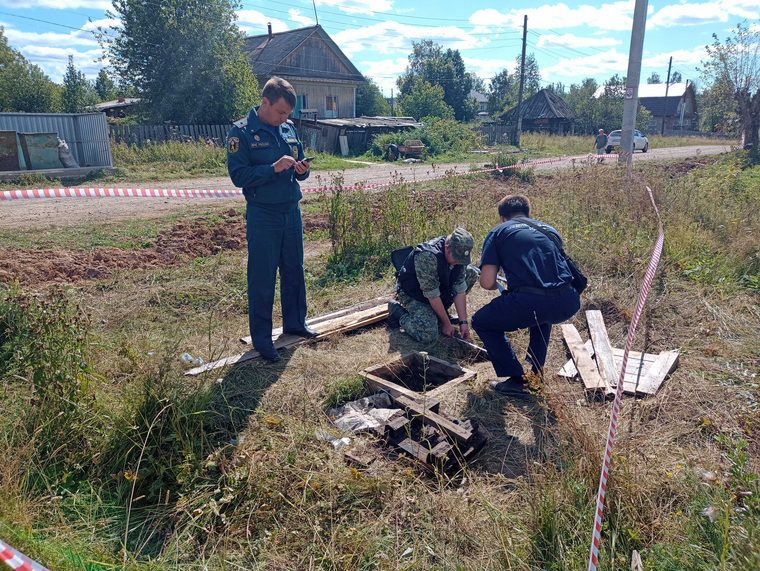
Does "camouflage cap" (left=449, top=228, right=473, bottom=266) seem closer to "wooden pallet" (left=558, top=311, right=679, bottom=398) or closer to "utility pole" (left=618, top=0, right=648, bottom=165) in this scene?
"wooden pallet" (left=558, top=311, right=679, bottom=398)

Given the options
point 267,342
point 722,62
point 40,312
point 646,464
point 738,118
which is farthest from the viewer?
point 738,118

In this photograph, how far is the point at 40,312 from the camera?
3229 millimetres

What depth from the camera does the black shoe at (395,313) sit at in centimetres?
518

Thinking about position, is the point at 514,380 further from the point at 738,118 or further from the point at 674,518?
the point at 738,118

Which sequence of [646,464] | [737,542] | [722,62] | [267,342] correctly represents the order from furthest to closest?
[722,62] < [267,342] < [646,464] < [737,542]

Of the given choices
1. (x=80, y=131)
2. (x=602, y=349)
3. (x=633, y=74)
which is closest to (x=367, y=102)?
(x=80, y=131)

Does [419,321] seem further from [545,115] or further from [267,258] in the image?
[545,115]

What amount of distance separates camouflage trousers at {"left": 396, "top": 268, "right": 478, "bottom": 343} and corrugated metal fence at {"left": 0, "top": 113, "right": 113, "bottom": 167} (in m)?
16.5

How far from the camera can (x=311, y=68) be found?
36.2 metres

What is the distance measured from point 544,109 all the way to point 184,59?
31.2 meters

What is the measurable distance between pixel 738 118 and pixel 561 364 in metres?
22.6

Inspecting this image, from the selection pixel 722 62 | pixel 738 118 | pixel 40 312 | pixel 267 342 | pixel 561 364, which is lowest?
pixel 561 364

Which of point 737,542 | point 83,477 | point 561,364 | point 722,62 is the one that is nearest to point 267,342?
point 83,477

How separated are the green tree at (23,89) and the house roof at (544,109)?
35.0 m
